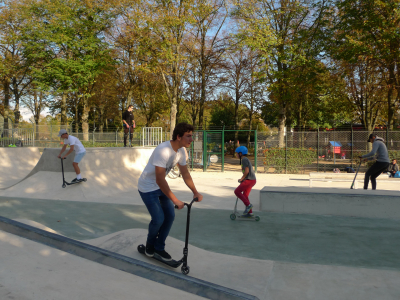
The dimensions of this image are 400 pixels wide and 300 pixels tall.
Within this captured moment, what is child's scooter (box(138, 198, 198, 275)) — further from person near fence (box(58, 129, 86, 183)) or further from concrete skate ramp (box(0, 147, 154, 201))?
person near fence (box(58, 129, 86, 183))

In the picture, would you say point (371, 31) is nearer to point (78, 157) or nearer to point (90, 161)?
point (90, 161)

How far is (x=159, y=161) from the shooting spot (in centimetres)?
388

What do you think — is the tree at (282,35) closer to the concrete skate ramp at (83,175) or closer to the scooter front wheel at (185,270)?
the concrete skate ramp at (83,175)

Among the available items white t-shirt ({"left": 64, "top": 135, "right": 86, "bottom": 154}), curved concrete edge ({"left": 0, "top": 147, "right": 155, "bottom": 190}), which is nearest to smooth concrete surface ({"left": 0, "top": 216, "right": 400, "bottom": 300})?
white t-shirt ({"left": 64, "top": 135, "right": 86, "bottom": 154})

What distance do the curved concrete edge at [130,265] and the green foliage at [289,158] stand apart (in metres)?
16.0

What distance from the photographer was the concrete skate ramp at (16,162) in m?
15.3

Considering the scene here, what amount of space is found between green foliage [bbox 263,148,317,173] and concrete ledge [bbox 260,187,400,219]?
10.3 metres

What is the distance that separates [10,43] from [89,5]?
10.5 metres

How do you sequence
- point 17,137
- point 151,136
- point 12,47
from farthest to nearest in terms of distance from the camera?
point 12,47 < point 17,137 < point 151,136

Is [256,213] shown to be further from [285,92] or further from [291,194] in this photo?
[285,92]

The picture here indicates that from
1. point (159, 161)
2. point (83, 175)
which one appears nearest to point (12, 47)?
point (83, 175)

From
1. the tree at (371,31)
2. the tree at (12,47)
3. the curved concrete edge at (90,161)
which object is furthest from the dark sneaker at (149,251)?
the tree at (12,47)

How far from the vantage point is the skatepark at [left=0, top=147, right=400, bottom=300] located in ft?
10.2

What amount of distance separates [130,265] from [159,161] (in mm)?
1135
